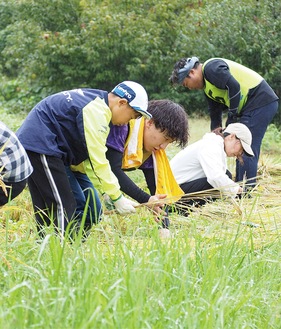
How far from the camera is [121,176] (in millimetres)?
4648

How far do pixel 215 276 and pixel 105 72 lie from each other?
13.7 metres

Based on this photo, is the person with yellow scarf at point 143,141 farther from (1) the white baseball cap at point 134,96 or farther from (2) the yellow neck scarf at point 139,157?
(1) the white baseball cap at point 134,96

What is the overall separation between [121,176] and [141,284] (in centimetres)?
197

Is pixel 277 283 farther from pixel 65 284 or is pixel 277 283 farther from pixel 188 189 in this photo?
pixel 188 189

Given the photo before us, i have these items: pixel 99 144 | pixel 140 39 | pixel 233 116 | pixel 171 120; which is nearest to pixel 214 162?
pixel 171 120

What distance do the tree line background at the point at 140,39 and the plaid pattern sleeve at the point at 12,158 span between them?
1075 centimetres

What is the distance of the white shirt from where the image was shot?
5.78m

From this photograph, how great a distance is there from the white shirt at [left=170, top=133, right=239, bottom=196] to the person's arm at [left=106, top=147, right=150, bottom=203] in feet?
3.66

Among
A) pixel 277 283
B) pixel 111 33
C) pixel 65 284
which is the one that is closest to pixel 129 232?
pixel 277 283

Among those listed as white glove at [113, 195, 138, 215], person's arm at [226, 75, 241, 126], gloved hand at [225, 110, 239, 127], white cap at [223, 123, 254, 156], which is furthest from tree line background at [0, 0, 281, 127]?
white glove at [113, 195, 138, 215]

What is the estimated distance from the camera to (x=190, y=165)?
6.11 metres

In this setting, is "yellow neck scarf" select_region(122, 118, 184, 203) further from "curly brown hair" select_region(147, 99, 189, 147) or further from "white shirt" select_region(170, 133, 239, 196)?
"white shirt" select_region(170, 133, 239, 196)

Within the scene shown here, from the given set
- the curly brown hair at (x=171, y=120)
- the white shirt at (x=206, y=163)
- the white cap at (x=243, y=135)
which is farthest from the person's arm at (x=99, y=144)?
the white cap at (x=243, y=135)

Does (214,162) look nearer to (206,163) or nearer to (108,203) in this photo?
(206,163)
